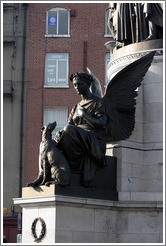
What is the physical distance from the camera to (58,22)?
34250 mm

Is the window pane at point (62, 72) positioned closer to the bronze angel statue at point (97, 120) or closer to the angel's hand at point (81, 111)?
the bronze angel statue at point (97, 120)

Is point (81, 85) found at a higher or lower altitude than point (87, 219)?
higher

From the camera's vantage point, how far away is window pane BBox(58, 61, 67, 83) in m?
33.4

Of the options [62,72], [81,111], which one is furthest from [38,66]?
[81,111]

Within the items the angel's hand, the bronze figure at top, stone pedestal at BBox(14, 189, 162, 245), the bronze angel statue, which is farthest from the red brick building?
stone pedestal at BBox(14, 189, 162, 245)

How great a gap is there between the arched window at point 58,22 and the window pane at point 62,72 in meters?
1.66

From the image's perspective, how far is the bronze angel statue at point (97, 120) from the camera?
11500mm

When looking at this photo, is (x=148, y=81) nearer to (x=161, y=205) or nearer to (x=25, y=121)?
(x=161, y=205)

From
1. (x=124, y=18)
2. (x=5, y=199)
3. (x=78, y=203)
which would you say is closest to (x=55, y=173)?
(x=78, y=203)

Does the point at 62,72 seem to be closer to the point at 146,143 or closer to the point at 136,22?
the point at 136,22

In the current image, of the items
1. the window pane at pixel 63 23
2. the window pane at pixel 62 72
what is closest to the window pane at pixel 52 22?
the window pane at pixel 63 23

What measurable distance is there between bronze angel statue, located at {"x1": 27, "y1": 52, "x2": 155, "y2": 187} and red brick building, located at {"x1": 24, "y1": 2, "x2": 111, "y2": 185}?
65.5 feet

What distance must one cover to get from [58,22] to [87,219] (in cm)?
2404

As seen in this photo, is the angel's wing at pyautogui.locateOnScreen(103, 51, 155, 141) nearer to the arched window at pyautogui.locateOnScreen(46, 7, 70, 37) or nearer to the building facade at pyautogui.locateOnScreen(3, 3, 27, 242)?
the building facade at pyautogui.locateOnScreen(3, 3, 27, 242)
